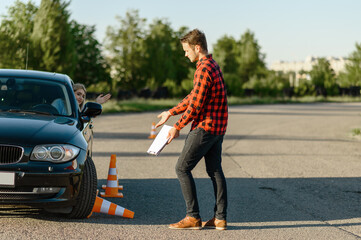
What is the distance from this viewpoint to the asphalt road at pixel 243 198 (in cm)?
493

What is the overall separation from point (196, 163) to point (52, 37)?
3039 centimetres

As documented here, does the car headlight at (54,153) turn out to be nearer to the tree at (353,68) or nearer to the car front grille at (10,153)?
the car front grille at (10,153)

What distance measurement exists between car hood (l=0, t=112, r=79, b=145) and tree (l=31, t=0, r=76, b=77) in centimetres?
2862

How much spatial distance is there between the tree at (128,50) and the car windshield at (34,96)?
68.4m

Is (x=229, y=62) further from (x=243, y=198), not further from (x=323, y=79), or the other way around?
(x=243, y=198)

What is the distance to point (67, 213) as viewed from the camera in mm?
5207

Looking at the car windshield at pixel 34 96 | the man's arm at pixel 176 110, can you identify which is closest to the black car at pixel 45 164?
the car windshield at pixel 34 96

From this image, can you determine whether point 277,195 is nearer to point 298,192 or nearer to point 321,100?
point 298,192

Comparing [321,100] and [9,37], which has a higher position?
[9,37]

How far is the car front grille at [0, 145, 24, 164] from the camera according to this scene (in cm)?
472

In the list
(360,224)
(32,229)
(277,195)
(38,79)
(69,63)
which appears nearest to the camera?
(32,229)

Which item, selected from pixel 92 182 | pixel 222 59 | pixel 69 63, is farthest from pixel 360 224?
pixel 222 59

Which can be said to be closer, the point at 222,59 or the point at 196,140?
the point at 196,140

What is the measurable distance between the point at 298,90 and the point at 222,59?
40.5ft
